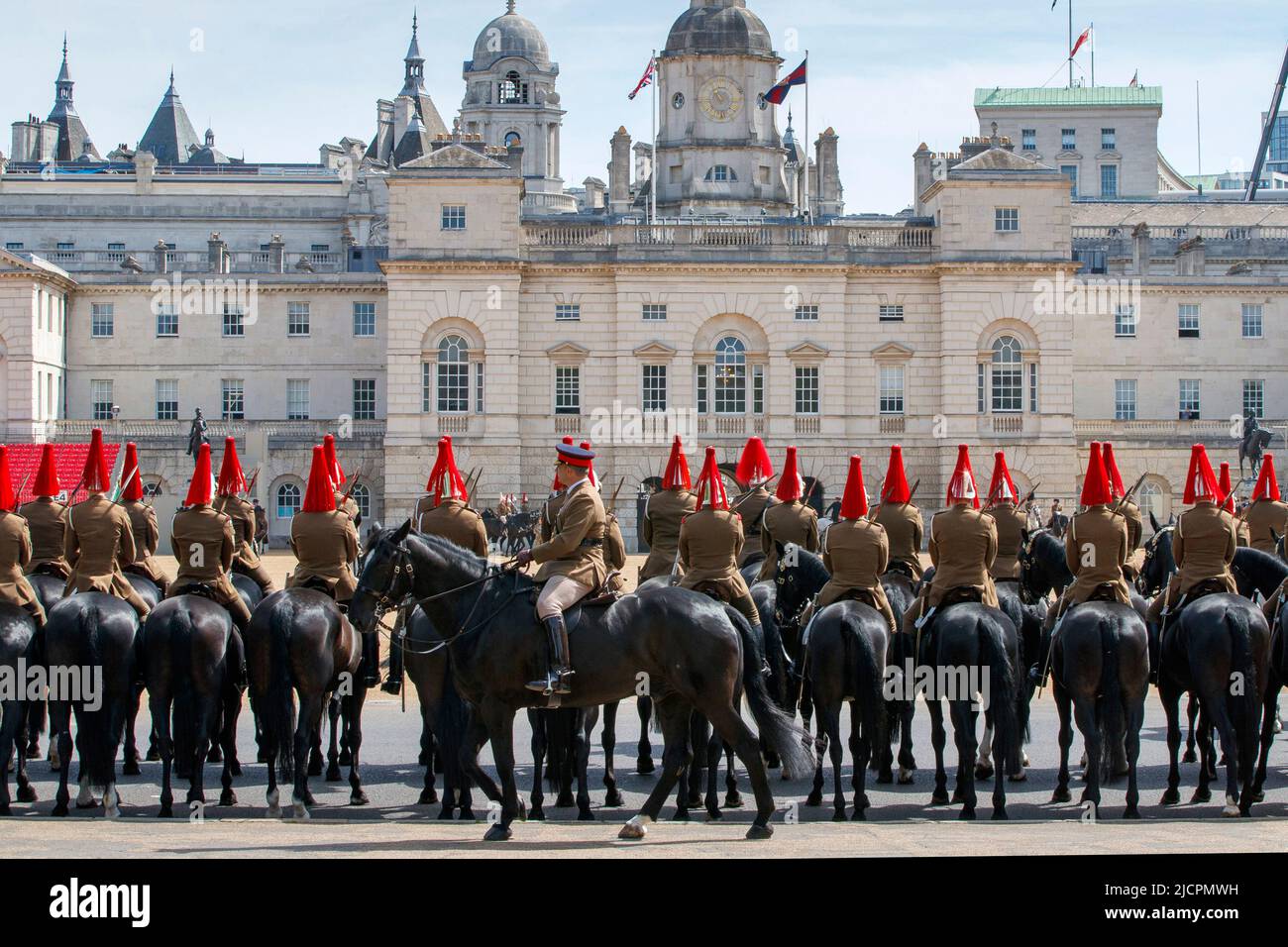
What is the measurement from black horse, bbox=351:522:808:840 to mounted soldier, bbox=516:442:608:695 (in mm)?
177

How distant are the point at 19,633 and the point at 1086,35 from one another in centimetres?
8525

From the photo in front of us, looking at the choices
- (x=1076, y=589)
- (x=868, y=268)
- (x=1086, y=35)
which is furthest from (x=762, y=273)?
(x=1076, y=589)

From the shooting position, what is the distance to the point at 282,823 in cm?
1627

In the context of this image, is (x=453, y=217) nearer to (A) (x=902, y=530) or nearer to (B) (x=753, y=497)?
(B) (x=753, y=497)

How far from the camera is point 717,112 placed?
238 ft

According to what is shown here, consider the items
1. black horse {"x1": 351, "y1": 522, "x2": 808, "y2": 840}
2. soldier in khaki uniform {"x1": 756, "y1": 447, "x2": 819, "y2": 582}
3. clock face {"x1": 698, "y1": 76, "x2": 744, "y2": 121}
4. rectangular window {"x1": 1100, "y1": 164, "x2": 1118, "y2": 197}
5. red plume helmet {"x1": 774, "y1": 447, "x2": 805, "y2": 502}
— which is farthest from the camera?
rectangular window {"x1": 1100, "y1": 164, "x2": 1118, "y2": 197}

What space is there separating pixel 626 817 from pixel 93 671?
4833 mm

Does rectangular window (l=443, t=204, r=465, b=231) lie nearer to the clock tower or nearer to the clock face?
the clock tower

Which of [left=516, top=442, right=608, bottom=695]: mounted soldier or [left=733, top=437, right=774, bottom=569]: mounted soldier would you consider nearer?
[left=516, top=442, right=608, bottom=695]: mounted soldier

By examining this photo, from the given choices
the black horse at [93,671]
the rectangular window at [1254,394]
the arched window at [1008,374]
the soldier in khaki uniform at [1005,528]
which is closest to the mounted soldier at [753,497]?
the soldier in khaki uniform at [1005,528]

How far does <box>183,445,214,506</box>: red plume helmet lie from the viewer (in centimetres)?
1805

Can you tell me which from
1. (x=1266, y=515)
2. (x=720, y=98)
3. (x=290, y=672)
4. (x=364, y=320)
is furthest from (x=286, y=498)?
(x=290, y=672)

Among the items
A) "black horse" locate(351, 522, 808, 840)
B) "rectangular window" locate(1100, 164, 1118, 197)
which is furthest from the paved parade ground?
"rectangular window" locate(1100, 164, 1118, 197)

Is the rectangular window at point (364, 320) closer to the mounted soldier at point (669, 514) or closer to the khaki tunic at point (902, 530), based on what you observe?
the mounted soldier at point (669, 514)
